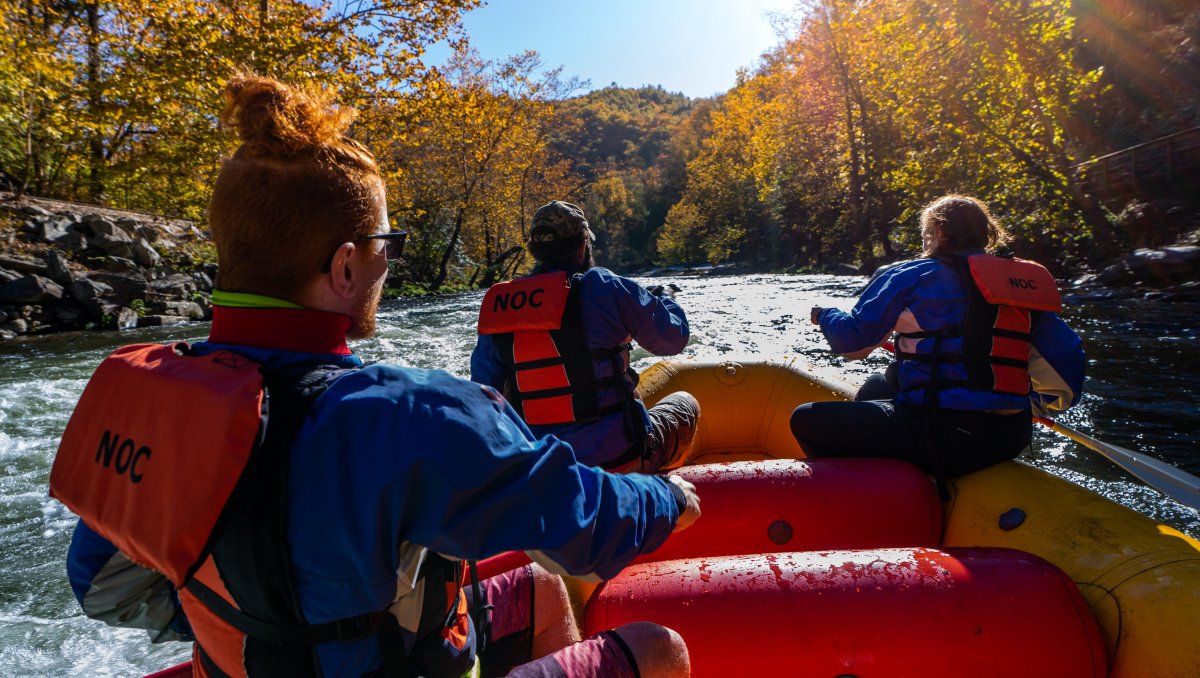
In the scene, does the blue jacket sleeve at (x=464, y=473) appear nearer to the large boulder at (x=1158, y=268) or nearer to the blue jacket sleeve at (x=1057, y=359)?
the blue jacket sleeve at (x=1057, y=359)

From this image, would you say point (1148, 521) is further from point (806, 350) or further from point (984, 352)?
point (806, 350)

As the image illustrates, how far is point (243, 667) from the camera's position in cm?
93

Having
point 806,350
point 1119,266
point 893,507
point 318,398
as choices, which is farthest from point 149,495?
point 1119,266

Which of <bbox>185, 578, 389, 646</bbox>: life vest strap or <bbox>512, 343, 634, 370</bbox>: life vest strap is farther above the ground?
<bbox>512, 343, 634, 370</bbox>: life vest strap

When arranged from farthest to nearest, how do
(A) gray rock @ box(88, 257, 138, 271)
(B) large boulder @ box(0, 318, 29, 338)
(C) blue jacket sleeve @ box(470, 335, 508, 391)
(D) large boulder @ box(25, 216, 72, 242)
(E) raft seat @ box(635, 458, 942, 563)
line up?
(A) gray rock @ box(88, 257, 138, 271) < (D) large boulder @ box(25, 216, 72, 242) < (B) large boulder @ box(0, 318, 29, 338) < (C) blue jacket sleeve @ box(470, 335, 508, 391) < (E) raft seat @ box(635, 458, 942, 563)

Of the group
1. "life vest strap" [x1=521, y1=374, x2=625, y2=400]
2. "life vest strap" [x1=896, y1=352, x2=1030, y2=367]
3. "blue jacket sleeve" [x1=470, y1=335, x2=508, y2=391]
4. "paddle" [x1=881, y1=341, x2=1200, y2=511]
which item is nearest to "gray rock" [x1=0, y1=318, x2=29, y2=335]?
"blue jacket sleeve" [x1=470, y1=335, x2=508, y2=391]

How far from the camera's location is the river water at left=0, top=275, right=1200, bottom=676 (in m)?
2.55

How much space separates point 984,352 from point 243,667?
255cm

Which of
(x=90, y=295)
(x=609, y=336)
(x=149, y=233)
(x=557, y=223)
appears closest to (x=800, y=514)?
(x=609, y=336)

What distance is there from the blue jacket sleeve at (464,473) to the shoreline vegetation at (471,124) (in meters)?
5.62

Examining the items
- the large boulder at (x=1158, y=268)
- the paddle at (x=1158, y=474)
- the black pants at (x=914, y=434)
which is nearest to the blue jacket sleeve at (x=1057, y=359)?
the black pants at (x=914, y=434)

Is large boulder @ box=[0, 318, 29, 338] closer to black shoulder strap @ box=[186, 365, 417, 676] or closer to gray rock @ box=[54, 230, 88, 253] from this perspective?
gray rock @ box=[54, 230, 88, 253]

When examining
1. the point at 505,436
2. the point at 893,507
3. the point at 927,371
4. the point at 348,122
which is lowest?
the point at 893,507

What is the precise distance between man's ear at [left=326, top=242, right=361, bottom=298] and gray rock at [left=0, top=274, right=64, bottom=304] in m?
11.5
